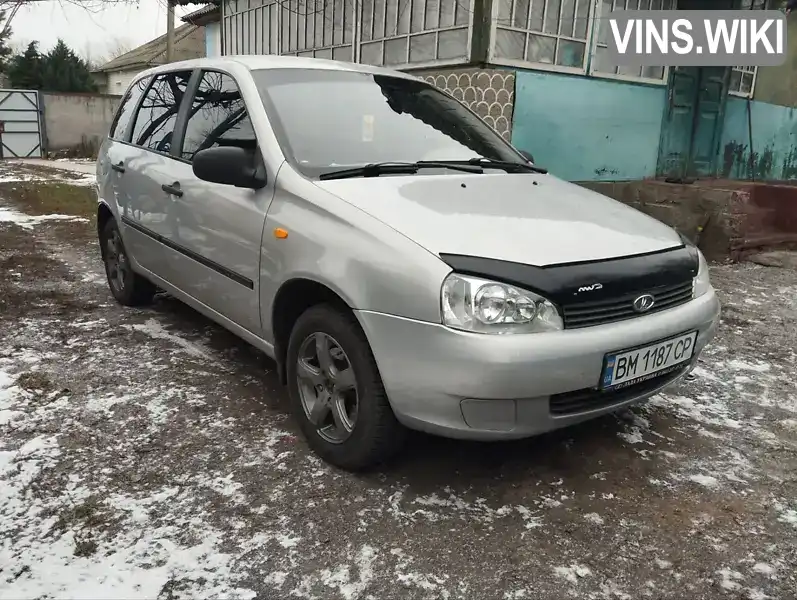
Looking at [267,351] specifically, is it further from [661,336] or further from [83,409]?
[661,336]

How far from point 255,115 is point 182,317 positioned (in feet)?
6.75

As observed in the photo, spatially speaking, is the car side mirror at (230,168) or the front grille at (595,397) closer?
the front grille at (595,397)

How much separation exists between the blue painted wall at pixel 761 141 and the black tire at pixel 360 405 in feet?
33.6

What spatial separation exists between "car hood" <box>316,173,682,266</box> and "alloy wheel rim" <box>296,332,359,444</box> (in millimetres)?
589

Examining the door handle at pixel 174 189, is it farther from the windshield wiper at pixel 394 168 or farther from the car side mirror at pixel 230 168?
the windshield wiper at pixel 394 168

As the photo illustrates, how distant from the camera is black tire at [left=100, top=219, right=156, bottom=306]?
15.4 feet

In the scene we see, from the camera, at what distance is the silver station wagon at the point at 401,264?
2262 millimetres

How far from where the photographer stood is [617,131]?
9.01 metres

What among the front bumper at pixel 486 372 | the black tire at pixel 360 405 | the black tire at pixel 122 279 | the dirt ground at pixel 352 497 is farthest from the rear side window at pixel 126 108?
the front bumper at pixel 486 372

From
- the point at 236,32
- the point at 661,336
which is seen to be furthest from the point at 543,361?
the point at 236,32

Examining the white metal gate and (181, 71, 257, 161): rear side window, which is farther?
the white metal gate

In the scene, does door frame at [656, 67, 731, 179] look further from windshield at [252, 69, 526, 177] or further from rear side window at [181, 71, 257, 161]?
rear side window at [181, 71, 257, 161]

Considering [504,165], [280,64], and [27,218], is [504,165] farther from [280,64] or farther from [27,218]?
[27,218]

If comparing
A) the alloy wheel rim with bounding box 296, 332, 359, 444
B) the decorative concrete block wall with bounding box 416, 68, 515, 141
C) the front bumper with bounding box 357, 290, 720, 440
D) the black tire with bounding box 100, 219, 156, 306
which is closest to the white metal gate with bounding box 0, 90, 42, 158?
the decorative concrete block wall with bounding box 416, 68, 515, 141
